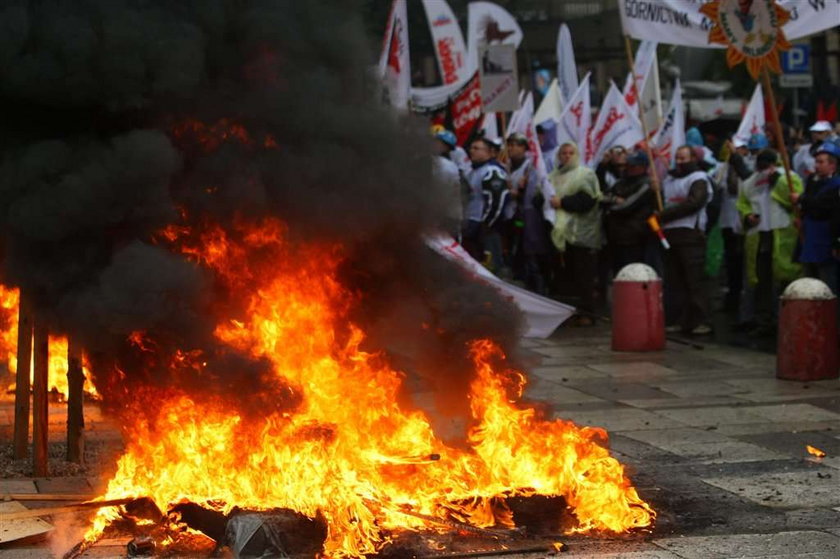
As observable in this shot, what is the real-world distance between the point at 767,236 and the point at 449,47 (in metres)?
8.82

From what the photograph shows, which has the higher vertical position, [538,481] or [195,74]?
[195,74]

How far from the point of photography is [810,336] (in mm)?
10555

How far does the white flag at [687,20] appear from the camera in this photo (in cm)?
1261

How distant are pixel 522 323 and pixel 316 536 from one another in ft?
5.55

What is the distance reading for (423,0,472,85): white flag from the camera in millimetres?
20781

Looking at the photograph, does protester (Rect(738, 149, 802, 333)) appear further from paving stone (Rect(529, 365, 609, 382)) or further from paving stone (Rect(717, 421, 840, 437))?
paving stone (Rect(717, 421, 840, 437))

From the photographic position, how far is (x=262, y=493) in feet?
19.6

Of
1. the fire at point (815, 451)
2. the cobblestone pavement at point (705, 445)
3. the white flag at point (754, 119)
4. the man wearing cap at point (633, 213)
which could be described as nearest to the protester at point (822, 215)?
the cobblestone pavement at point (705, 445)

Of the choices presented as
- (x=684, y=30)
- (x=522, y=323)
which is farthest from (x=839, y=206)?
(x=522, y=323)

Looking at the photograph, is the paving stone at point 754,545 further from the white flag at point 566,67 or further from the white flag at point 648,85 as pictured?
the white flag at point 566,67

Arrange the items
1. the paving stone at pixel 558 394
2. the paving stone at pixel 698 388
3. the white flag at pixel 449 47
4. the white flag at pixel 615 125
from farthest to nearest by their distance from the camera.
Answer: the white flag at pixel 449 47 → the white flag at pixel 615 125 → the paving stone at pixel 698 388 → the paving stone at pixel 558 394

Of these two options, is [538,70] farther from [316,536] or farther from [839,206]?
[316,536]

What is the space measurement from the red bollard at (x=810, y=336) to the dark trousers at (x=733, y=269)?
13.9 ft

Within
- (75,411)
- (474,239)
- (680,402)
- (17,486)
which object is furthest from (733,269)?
(17,486)
